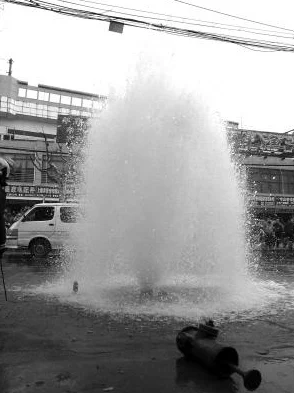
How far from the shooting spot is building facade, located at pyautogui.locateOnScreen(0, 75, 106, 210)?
28062mm

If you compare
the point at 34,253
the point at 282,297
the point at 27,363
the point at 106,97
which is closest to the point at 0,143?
the point at 34,253

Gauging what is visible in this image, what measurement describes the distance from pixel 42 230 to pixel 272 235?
43.5 feet

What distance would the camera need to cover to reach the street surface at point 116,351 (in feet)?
12.9

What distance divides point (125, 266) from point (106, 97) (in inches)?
142

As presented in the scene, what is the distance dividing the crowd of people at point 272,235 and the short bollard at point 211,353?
18.0 meters

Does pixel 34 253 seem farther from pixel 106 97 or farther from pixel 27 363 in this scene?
pixel 27 363

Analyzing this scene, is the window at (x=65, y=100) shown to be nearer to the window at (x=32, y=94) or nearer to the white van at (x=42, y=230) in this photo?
the window at (x=32, y=94)

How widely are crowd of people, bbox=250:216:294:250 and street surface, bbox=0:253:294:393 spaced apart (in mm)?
15552

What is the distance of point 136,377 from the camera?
13.4 feet

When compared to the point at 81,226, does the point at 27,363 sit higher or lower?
lower

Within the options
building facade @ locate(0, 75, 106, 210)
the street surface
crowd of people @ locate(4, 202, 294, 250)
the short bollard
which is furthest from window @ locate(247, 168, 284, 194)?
the short bollard

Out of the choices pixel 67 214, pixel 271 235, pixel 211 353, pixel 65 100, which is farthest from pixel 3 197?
pixel 65 100

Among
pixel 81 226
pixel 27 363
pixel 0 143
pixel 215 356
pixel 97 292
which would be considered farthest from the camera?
pixel 0 143

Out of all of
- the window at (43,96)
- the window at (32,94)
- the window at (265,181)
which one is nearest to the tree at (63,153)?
the window at (265,181)
